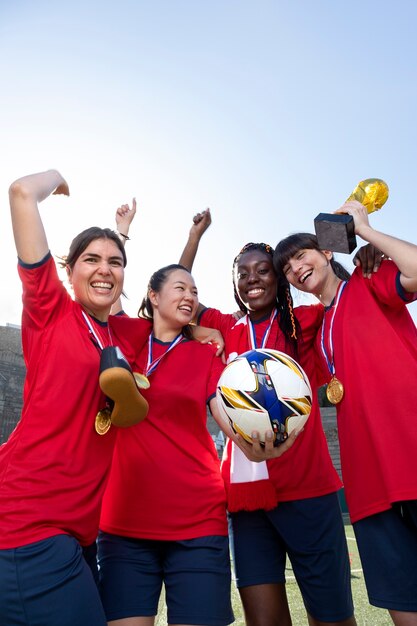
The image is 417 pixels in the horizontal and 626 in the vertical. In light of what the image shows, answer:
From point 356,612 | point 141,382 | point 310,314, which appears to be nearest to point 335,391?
point 310,314

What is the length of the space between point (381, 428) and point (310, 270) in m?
0.97

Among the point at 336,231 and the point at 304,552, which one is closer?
the point at 336,231

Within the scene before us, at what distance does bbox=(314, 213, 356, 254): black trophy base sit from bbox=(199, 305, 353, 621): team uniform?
0.75m

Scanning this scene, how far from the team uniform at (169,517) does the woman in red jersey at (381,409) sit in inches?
25.9

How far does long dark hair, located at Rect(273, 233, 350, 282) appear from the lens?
3166 millimetres

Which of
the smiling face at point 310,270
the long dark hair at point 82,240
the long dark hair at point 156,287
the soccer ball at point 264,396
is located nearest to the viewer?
the soccer ball at point 264,396

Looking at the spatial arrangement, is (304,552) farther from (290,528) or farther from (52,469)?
(52,469)

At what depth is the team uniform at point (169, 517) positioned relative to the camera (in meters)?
2.60

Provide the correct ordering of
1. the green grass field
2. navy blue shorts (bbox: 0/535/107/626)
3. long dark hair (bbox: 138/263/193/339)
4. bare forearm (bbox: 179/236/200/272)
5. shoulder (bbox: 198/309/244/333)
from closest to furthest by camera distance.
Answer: navy blue shorts (bbox: 0/535/107/626)
long dark hair (bbox: 138/263/193/339)
shoulder (bbox: 198/309/244/333)
bare forearm (bbox: 179/236/200/272)
the green grass field

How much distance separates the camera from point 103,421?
240 cm

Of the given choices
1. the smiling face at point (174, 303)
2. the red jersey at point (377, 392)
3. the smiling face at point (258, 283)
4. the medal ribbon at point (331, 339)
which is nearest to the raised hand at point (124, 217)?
the smiling face at point (174, 303)

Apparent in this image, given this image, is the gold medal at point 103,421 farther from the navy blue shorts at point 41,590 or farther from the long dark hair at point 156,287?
the long dark hair at point 156,287

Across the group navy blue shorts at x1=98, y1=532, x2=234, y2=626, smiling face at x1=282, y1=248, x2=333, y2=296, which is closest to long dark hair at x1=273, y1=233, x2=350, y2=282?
smiling face at x1=282, y1=248, x2=333, y2=296

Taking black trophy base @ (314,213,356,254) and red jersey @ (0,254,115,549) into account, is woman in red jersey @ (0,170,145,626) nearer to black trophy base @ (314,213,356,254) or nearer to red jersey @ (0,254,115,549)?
red jersey @ (0,254,115,549)
